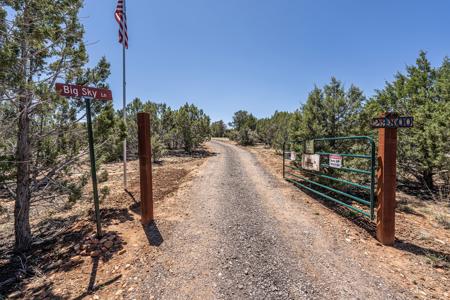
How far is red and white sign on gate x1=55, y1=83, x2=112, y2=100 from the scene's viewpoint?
305 cm

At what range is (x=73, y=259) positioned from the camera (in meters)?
3.33

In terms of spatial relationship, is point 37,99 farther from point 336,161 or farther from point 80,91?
point 336,161

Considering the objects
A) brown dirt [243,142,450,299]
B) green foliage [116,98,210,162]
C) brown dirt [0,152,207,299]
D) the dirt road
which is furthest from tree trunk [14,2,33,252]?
green foliage [116,98,210,162]

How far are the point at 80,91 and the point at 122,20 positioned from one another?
5.62m

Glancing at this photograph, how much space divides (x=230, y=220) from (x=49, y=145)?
4408mm

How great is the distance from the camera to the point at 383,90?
11578 millimetres

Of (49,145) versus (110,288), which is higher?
(49,145)

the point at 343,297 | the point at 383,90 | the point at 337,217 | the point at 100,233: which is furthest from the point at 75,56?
the point at 383,90

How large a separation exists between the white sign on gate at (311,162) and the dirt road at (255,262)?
1.46 meters

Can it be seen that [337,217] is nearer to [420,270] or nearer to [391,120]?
[420,270]

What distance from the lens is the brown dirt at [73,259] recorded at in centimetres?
267

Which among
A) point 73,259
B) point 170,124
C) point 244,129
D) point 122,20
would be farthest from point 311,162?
point 244,129

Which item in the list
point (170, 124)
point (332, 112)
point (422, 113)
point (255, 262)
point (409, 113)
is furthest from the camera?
point (170, 124)

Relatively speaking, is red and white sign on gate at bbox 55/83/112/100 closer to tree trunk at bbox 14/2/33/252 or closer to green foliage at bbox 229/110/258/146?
tree trunk at bbox 14/2/33/252
